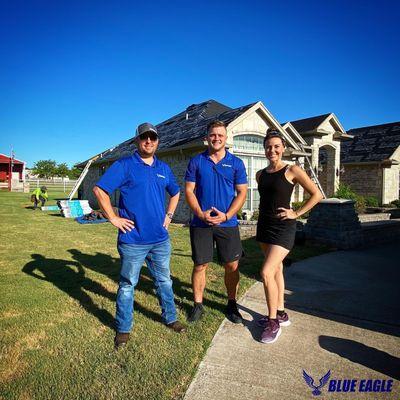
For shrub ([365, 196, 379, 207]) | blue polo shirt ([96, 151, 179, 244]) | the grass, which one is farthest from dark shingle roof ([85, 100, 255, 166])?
A: shrub ([365, 196, 379, 207])

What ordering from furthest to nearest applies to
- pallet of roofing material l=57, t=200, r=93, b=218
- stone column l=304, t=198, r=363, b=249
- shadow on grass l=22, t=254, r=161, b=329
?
pallet of roofing material l=57, t=200, r=93, b=218 < stone column l=304, t=198, r=363, b=249 < shadow on grass l=22, t=254, r=161, b=329

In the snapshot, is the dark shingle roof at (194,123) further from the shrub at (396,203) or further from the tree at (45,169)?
the tree at (45,169)

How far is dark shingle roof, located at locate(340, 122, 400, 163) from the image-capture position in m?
20.5

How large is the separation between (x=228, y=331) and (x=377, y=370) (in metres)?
1.41

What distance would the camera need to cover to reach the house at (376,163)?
20.2 metres

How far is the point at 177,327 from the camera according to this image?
11.0 ft

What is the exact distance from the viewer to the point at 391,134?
2183cm

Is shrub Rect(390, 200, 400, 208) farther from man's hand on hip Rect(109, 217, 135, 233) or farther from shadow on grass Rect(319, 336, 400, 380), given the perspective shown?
man's hand on hip Rect(109, 217, 135, 233)

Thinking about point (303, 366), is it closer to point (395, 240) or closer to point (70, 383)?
point (70, 383)

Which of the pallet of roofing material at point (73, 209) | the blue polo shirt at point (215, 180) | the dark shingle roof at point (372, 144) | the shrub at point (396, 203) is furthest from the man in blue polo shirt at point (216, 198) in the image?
the dark shingle roof at point (372, 144)

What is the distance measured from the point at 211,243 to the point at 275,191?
0.93 m

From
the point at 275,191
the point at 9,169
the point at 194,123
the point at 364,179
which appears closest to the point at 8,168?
the point at 9,169

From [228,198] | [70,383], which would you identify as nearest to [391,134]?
[228,198]

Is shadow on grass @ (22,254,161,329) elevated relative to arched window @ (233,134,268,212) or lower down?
lower down
